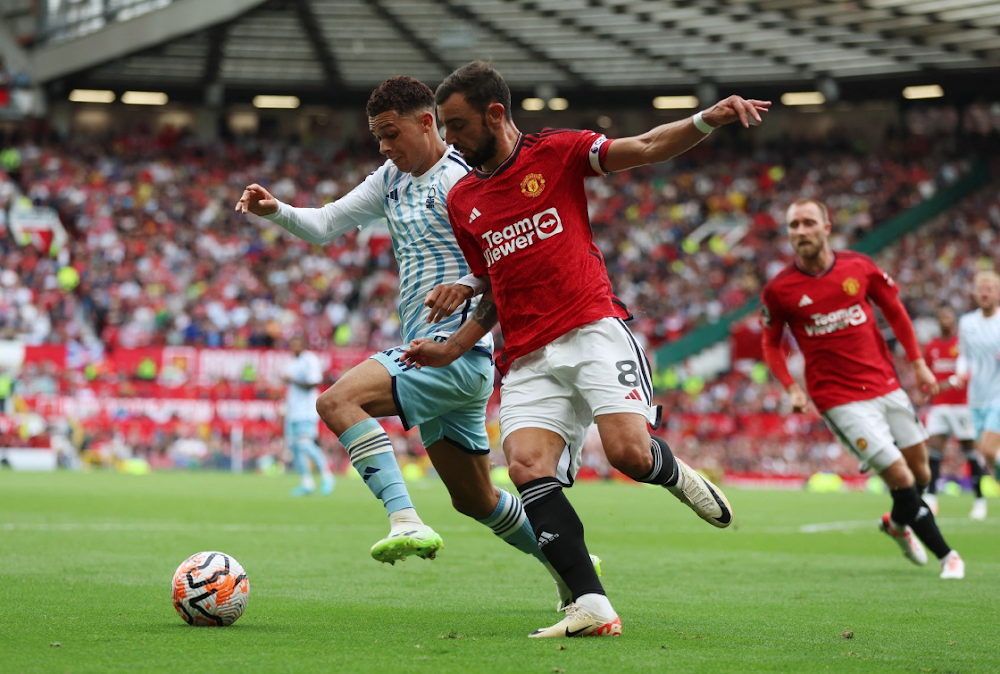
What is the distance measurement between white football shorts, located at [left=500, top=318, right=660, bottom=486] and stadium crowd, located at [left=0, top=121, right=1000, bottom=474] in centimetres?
2257

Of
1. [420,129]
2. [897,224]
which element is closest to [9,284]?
[897,224]

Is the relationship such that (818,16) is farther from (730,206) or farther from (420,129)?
(420,129)

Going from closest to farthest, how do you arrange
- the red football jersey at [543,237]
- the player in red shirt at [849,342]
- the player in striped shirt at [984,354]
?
the red football jersey at [543,237] → the player in red shirt at [849,342] → the player in striped shirt at [984,354]

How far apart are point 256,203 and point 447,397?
1365 millimetres

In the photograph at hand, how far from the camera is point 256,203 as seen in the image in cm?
625

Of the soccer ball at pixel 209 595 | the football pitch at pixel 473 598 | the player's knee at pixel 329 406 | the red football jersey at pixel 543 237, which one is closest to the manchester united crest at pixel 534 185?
the red football jersey at pixel 543 237

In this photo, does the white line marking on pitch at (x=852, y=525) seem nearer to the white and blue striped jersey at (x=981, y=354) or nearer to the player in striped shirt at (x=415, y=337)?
the white and blue striped jersey at (x=981, y=354)

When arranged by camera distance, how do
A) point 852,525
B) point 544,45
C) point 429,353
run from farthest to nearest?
1. point 544,45
2. point 852,525
3. point 429,353

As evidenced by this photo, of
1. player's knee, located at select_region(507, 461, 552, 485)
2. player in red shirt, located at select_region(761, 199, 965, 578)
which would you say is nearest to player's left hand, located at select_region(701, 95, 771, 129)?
player's knee, located at select_region(507, 461, 552, 485)

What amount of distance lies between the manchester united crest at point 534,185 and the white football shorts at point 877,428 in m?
3.97

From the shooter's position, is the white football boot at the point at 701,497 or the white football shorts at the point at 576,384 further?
the white football boot at the point at 701,497

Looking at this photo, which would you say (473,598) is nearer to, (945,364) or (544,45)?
(945,364)

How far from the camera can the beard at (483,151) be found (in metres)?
5.47

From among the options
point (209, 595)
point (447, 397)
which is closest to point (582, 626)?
point (447, 397)
